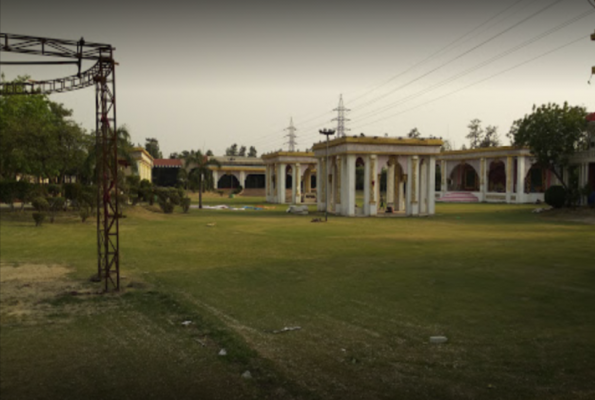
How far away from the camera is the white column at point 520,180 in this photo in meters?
57.0

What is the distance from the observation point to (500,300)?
10938mm

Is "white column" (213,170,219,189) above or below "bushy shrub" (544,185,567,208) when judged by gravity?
above

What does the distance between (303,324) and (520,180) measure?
179 ft

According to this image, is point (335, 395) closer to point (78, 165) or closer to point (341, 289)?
point (341, 289)

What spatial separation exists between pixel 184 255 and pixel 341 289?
25.4 feet

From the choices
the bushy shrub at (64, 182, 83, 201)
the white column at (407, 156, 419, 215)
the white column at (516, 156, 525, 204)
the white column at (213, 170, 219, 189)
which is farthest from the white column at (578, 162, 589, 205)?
the white column at (213, 170, 219, 189)

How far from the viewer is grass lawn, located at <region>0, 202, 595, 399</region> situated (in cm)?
677

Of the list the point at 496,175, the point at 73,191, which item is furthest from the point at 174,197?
the point at 496,175

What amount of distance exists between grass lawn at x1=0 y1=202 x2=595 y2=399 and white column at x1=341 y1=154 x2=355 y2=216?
68.3 feet

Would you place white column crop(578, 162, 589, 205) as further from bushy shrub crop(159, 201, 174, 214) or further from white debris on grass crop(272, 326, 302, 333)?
white debris on grass crop(272, 326, 302, 333)

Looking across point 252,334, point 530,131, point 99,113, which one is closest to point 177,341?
point 252,334

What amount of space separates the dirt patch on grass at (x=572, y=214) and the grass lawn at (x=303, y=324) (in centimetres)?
1796

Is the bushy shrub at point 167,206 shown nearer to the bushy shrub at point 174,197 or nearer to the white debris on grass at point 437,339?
the bushy shrub at point 174,197

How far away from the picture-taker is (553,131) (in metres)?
39.6
